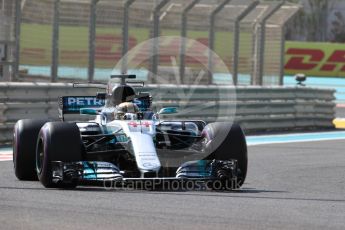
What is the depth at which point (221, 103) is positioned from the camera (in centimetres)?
2178

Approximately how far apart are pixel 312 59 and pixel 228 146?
38038 millimetres

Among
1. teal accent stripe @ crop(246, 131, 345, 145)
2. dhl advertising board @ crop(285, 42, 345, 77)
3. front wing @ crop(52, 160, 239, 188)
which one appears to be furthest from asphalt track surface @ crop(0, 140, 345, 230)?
dhl advertising board @ crop(285, 42, 345, 77)

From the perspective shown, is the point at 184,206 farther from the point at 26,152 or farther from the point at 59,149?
the point at 26,152

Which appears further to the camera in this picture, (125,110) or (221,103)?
(221,103)

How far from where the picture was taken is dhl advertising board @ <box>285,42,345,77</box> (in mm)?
48469

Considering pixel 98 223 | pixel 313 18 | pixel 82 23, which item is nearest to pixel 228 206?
pixel 98 223

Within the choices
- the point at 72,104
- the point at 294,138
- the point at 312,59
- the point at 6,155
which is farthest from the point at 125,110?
the point at 312,59

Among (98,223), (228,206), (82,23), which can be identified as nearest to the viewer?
(98,223)

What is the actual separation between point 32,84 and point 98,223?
985cm

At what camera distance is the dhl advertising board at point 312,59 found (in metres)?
48.5

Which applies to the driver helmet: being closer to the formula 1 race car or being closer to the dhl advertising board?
the formula 1 race car

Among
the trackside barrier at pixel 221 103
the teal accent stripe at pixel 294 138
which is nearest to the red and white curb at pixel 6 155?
the trackside barrier at pixel 221 103

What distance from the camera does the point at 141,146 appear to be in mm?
11055

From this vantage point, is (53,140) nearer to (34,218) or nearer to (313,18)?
(34,218)
